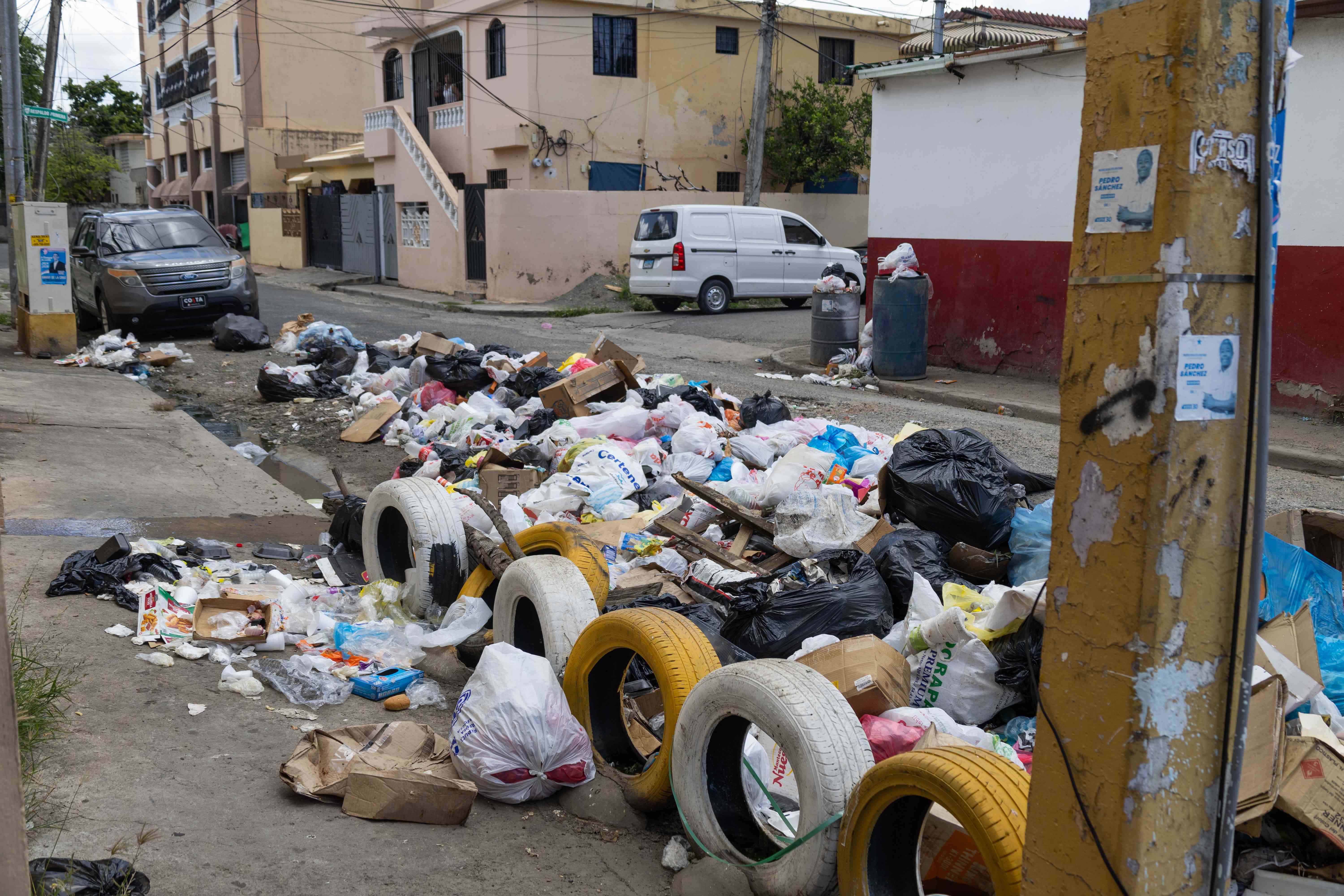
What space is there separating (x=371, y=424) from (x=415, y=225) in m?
17.4

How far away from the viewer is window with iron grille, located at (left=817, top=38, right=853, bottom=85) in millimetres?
27031

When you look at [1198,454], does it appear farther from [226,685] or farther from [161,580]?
[161,580]

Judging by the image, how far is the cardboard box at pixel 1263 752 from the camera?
2596 millimetres

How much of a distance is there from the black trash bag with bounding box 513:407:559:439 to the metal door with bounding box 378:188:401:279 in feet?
64.7

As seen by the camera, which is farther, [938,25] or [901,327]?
[938,25]

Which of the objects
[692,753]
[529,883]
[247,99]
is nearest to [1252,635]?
[692,753]

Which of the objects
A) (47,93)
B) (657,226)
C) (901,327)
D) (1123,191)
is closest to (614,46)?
(657,226)

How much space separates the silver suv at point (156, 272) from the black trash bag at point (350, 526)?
9.64 meters

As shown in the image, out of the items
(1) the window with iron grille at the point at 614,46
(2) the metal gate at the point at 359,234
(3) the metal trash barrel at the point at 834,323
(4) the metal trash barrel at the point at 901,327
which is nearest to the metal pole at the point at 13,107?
(3) the metal trash barrel at the point at 834,323

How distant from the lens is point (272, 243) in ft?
113

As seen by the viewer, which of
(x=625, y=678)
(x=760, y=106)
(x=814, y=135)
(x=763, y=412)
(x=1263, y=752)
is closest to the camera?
(x=1263, y=752)

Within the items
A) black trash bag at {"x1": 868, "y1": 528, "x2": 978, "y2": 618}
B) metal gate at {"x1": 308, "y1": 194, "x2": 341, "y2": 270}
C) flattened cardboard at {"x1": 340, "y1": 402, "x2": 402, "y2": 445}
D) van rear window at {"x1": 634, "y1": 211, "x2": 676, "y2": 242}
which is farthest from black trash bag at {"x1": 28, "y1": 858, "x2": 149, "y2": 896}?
metal gate at {"x1": 308, "y1": 194, "x2": 341, "y2": 270}

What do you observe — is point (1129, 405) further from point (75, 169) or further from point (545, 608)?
point (75, 169)

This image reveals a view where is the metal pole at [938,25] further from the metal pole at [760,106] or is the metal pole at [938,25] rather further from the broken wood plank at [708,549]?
the broken wood plank at [708,549]
